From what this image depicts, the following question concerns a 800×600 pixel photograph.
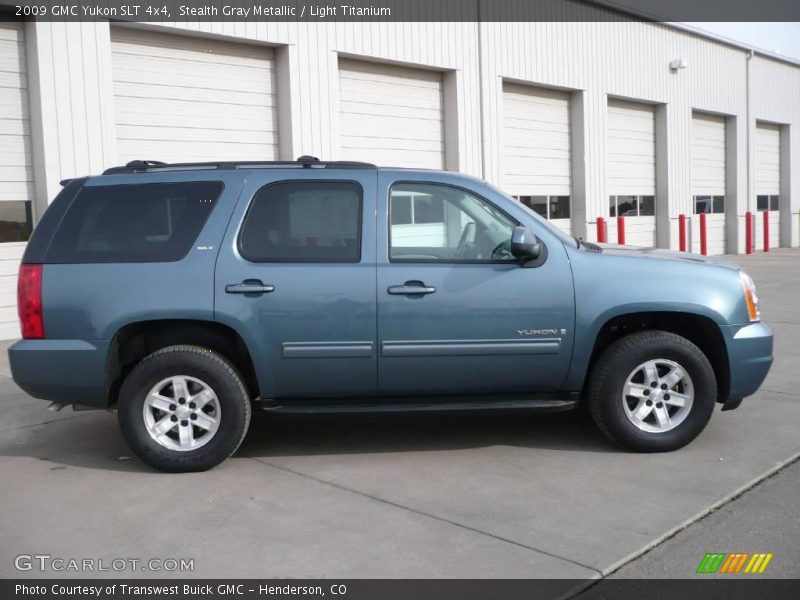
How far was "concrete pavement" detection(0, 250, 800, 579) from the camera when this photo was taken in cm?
393

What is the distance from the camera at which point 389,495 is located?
4.75m

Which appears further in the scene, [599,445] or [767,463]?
[599,445]

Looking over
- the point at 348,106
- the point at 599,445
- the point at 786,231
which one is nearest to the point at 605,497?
the point at 599,445

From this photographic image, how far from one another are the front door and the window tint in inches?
8.1

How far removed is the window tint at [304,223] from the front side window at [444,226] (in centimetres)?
11

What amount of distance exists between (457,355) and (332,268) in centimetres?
93

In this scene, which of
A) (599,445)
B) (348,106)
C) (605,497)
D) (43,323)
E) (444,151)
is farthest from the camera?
(444,151)

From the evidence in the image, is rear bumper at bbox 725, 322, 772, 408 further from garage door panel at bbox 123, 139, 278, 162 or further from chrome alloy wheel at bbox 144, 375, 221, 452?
garage door panel at bbox 123, 139, 278, 162

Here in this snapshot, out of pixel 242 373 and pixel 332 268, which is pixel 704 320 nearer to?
pixel 332 268

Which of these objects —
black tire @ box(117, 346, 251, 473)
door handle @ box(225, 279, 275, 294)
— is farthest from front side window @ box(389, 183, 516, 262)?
black tire @ box(117, 346, 251, 473)

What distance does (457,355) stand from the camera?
5.24 metres

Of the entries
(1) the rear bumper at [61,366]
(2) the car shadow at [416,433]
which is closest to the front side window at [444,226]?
(2) the car shadow at [416,433]

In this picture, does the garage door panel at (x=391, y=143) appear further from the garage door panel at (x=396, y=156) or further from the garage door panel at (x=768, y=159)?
the garage door panel at (x=768, y=159)

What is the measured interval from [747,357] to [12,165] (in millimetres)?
8596
